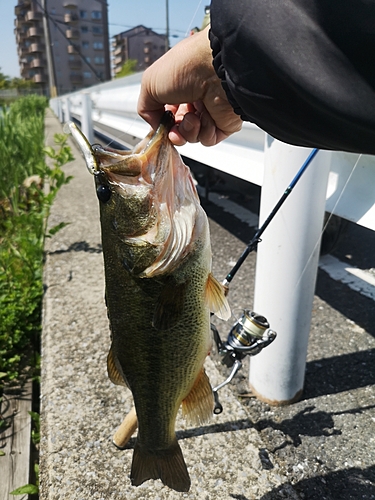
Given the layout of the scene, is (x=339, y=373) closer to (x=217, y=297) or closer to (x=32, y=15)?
(x=217, y=297)

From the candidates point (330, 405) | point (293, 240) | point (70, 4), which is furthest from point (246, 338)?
point (70, 4)

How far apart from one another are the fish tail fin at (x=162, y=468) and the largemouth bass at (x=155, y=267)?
0.66 feet

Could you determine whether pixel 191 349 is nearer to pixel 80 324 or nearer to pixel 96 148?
pixel 96 148

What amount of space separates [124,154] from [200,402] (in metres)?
0.97

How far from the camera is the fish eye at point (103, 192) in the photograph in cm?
145

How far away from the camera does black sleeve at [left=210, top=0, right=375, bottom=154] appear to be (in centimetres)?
82

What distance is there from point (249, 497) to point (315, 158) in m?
1.53

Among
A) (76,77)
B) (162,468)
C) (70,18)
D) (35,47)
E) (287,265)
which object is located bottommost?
(76,77)

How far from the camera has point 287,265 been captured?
85.3 inches

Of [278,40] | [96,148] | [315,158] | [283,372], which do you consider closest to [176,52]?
[96,148]

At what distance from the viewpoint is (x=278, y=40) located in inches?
34.4

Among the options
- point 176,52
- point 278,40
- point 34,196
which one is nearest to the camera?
point 278,40

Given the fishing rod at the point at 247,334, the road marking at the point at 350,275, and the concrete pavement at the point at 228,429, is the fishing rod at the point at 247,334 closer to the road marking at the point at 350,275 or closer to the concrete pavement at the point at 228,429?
the concrete pavement at the point at 228,429

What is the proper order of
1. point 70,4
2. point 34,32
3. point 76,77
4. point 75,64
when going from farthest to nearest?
point 75,64 < point 76,77 < point 34,32 < point 70,4
